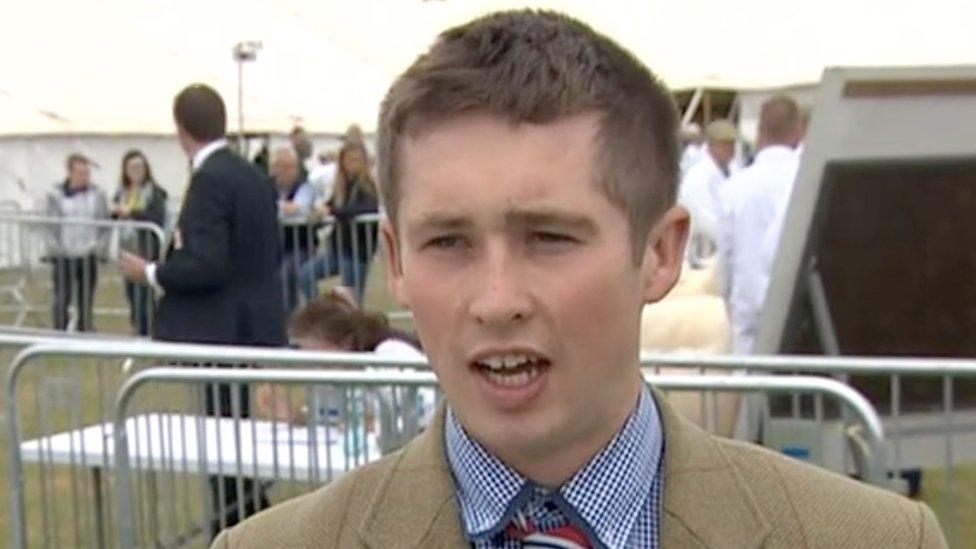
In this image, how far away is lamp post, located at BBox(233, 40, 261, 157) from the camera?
2077 cm

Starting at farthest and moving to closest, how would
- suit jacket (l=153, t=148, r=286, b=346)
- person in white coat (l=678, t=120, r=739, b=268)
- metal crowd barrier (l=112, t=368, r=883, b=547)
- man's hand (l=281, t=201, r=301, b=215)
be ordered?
man's hand (l=281, t=201, r=301, b=215) < person in white coat (l=678, t=120, r=739, b=268) < suit jacket (l=153, t=148, r=286, b=346) < metal crowd barrier (l=112, t=368, r=883, b=547)

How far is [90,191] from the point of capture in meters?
15.1

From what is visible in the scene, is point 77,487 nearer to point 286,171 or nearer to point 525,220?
point 525,220

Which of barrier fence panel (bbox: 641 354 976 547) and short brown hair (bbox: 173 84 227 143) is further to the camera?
short brown hair (bbox: 173 84 227 143)

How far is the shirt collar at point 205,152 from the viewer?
6.79 m

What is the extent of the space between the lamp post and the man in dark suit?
13566 millimetres

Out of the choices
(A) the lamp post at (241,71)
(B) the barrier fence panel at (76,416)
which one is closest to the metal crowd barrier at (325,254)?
(A) the lamp post at (241,71)

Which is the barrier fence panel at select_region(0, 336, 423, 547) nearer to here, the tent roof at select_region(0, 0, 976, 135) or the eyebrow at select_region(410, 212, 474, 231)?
the eyebrow at select_region(410, 212, 474, 231)

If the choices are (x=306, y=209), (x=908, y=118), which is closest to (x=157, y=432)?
(x=908, y=118)

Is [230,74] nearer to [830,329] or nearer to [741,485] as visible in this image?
[830,329]

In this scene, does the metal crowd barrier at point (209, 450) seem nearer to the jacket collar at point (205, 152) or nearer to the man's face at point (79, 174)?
the jacket collar at point (205, 152)

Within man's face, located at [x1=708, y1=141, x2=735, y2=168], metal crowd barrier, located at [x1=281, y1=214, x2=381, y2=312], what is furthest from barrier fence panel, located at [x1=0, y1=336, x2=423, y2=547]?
metal crowd barrier, located at [x1=281, y1=214, x2=381, y2=312]

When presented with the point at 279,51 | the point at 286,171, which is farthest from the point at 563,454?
the point at 279,51

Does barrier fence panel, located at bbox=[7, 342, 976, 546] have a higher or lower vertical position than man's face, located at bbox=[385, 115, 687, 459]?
lower
